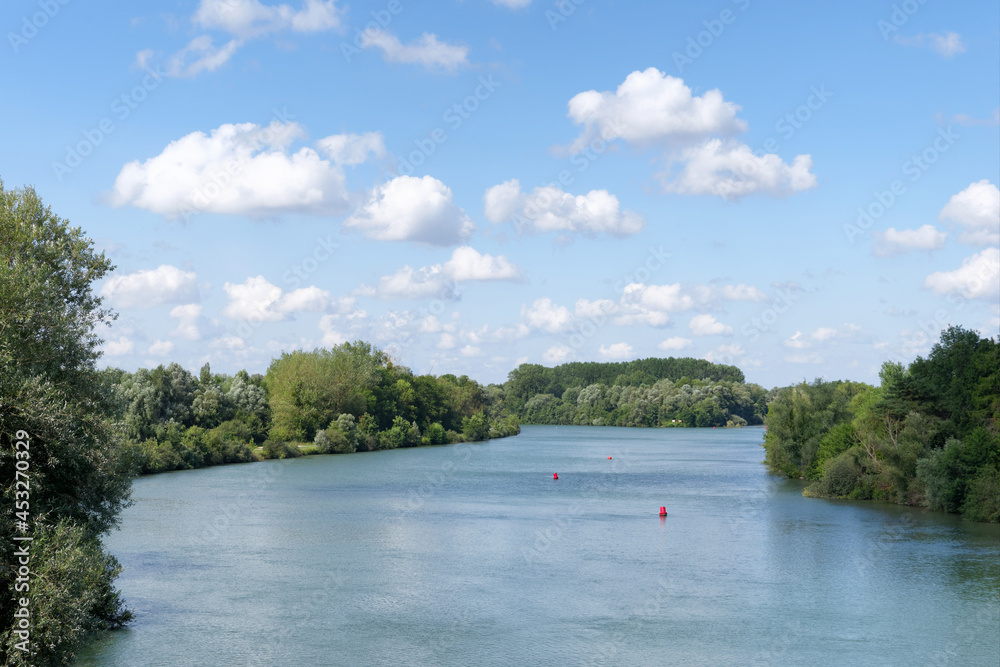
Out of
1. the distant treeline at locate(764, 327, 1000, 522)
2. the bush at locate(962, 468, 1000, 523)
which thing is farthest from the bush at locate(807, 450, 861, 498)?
the bush at locate(962, 468, 1000, 523)

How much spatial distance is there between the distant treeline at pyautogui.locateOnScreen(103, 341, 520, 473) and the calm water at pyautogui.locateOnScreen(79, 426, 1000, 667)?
1424 cm

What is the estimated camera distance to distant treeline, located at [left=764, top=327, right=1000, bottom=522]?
42688 mm

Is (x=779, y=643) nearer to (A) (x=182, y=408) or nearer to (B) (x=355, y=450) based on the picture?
(A) (x=182, y=408)

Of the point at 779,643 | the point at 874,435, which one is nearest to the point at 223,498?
the point at 779,643

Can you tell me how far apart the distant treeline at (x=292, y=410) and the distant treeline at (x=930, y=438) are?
4389 cm

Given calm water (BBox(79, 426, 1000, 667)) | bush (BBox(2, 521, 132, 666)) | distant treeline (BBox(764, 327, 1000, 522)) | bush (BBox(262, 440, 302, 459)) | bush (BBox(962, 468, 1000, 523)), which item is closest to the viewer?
bush (BBox(2, 521, 132, 666))

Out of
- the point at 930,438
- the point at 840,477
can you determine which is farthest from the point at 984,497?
the point at 840,477

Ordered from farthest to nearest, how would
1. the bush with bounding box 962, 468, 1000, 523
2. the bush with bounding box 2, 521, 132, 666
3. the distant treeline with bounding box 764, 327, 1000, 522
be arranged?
1. the distant treeline with bounding box 764, 327, 1000, 522
2. the bush with bounding box 962, 468, 1000, 523
3. the bush with bounding box 2, 521, 132, 666

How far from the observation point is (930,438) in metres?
46.0

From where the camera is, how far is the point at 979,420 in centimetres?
4356

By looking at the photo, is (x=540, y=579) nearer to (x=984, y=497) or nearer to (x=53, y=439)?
(x=53, y=439)

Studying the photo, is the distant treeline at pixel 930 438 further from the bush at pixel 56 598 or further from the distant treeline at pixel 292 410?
the distant treeline at pixel 292 410

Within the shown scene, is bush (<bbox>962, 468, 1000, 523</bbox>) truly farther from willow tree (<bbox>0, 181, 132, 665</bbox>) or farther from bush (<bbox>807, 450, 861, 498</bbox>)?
willow tree (<bbox>0, 181, 132, 665</bbox>)

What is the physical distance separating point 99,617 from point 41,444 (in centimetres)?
622
